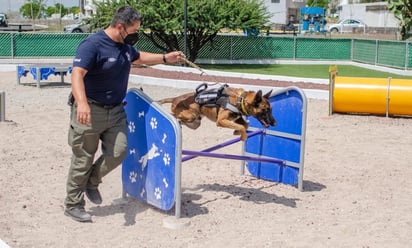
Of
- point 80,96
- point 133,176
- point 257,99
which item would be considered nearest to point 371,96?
point 257,99

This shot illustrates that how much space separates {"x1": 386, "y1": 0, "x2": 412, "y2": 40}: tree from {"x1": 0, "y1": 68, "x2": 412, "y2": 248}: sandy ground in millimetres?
17311

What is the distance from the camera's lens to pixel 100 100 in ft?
16.5

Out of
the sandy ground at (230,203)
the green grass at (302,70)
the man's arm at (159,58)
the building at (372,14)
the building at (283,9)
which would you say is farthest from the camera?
the building at (372,14)

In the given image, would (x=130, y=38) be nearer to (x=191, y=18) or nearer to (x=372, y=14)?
(x=191, y=18)

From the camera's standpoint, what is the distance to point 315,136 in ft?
31.3

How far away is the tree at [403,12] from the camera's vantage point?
2531 cm

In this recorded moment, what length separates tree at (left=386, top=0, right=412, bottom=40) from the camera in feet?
83.0

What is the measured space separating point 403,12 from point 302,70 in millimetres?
6174

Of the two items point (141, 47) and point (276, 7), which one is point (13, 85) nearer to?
point (141, 47)

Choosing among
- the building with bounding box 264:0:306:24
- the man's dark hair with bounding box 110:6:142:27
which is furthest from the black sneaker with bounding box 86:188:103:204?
the building with bounding box 264:0:306:24

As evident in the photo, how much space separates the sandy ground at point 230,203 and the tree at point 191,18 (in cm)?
1368

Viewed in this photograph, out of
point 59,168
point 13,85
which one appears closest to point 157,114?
point 59,168

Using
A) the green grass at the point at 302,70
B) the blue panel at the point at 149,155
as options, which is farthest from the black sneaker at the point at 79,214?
the green grass at the point at 302,70

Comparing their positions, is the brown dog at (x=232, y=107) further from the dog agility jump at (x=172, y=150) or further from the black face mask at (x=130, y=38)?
the black face mask at (x=130, y=38)
